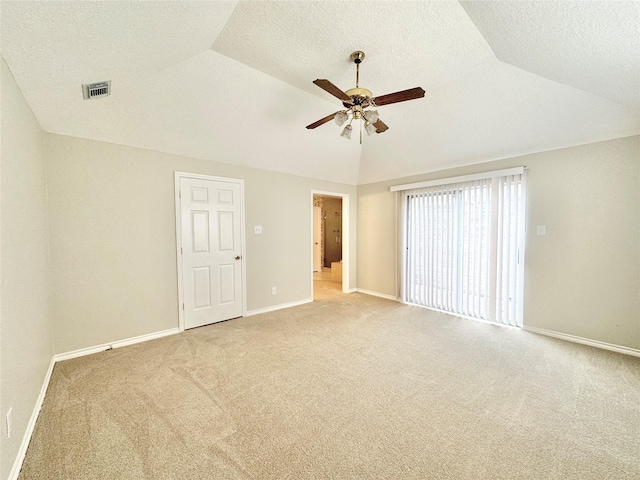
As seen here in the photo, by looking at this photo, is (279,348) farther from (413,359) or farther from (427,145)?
(427,145)

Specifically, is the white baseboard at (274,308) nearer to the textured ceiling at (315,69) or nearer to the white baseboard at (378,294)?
the white baseboard at (378,294)

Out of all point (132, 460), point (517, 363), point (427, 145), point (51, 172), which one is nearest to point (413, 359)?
point (517, 363)

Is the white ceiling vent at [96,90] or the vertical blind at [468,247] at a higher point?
the white ceiling vent at [96,90]

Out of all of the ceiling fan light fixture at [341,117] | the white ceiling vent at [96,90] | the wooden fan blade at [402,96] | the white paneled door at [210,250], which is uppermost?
the white ceiling vent at [96,90]

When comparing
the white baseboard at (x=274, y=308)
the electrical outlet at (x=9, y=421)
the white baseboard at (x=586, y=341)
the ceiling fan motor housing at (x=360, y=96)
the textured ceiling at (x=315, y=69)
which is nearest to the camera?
the electrical outlet at (x=9, y=421)

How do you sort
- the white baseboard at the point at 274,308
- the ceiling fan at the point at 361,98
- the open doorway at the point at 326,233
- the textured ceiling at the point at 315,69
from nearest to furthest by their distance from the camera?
the textured ceiling at the point at 315,69
the ceiling fan at the point at 361,98
the white baseboard at the point at 274,308
the open doorway at the point at 326,233

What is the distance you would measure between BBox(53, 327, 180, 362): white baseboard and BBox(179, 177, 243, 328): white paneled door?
0.86 ft

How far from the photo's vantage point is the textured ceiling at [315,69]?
169 cm

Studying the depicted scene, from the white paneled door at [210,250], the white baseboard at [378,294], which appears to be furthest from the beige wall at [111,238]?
the white baseboard at [378,294]

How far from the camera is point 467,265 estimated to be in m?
4.08

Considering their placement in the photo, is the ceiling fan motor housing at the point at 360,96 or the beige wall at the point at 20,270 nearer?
the beige wall at the point at 20,270

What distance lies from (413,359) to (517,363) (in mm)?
1041

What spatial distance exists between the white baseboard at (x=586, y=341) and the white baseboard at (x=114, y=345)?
478 centimetres

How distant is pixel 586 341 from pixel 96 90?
18.8 feet
